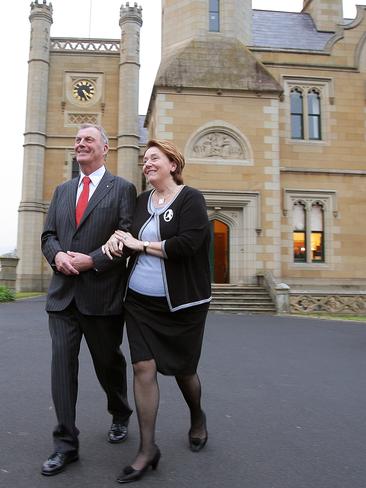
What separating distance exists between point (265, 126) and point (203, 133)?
7.69 ft

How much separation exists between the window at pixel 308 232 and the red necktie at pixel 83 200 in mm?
15018

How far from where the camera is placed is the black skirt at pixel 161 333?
2609 millimetres

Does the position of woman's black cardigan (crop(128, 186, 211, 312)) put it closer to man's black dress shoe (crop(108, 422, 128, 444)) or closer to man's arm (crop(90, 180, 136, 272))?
man's arm (crop(90, 180, 136, 272))

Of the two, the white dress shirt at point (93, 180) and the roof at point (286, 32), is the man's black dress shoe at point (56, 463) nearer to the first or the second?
the white dress shirt at point (93, 180)

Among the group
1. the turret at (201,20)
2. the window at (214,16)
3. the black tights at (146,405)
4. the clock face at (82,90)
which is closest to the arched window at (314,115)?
the turret at (201,20)

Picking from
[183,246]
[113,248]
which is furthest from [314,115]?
[113,248]

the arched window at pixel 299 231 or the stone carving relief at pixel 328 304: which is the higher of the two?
the arched window at pixel 299 231

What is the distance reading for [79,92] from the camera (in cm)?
2788

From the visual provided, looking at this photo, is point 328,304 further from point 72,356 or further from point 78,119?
point 78,119

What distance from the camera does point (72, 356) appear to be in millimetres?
2721

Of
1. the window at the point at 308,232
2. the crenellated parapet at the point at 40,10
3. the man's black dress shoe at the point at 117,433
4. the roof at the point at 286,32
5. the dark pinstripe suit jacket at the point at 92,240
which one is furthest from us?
the crenellated parapet at the point at 40,10

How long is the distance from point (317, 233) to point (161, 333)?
620 inches

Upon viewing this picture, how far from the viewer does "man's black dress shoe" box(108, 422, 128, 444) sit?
2.93 metres

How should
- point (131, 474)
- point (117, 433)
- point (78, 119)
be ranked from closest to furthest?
point (131, 474) → point (117, 433) → point (78, 119)
